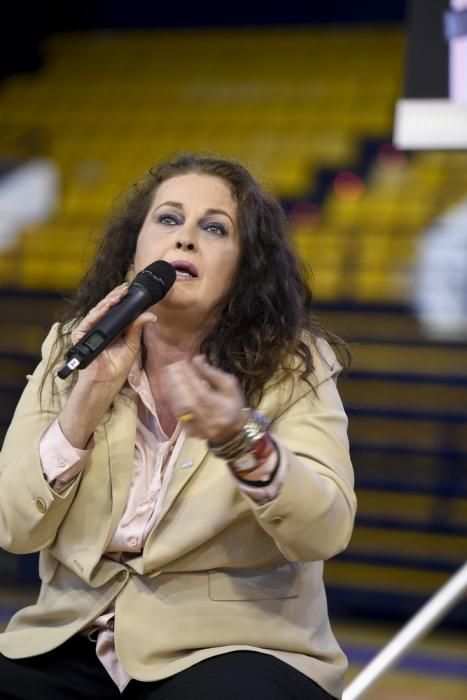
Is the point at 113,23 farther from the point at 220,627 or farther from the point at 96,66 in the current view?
the point at 220,627

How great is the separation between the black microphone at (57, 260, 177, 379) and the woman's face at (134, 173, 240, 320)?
0.39 feet

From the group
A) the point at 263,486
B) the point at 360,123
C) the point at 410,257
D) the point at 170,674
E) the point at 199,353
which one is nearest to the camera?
the point at 263,486

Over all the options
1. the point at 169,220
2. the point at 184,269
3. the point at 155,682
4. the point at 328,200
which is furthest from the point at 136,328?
the point at 328,200

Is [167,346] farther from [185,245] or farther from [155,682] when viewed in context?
[155,682]

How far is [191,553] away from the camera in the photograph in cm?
177

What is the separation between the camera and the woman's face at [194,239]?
6.21 ft

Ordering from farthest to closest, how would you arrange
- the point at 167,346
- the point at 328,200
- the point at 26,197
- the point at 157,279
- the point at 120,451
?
the point at 26,197 < the point at 328,200 < the point at 167,346 < the point at 120,451 < the point at 157,279

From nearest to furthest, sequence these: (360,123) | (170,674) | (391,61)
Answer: (170,674), (360,123), (391,61)

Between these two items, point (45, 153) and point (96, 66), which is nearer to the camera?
point (45, 153)

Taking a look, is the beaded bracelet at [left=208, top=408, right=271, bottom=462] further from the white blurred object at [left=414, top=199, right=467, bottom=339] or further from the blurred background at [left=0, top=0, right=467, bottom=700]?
the white blurred object at [left=414, top=199, right=467, bottom=339]

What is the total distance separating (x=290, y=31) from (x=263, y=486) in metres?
7.42

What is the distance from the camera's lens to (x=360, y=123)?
7336mm

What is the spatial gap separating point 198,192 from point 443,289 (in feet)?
11.5

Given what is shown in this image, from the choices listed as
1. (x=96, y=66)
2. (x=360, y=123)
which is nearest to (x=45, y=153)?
(x=96, y=66)
